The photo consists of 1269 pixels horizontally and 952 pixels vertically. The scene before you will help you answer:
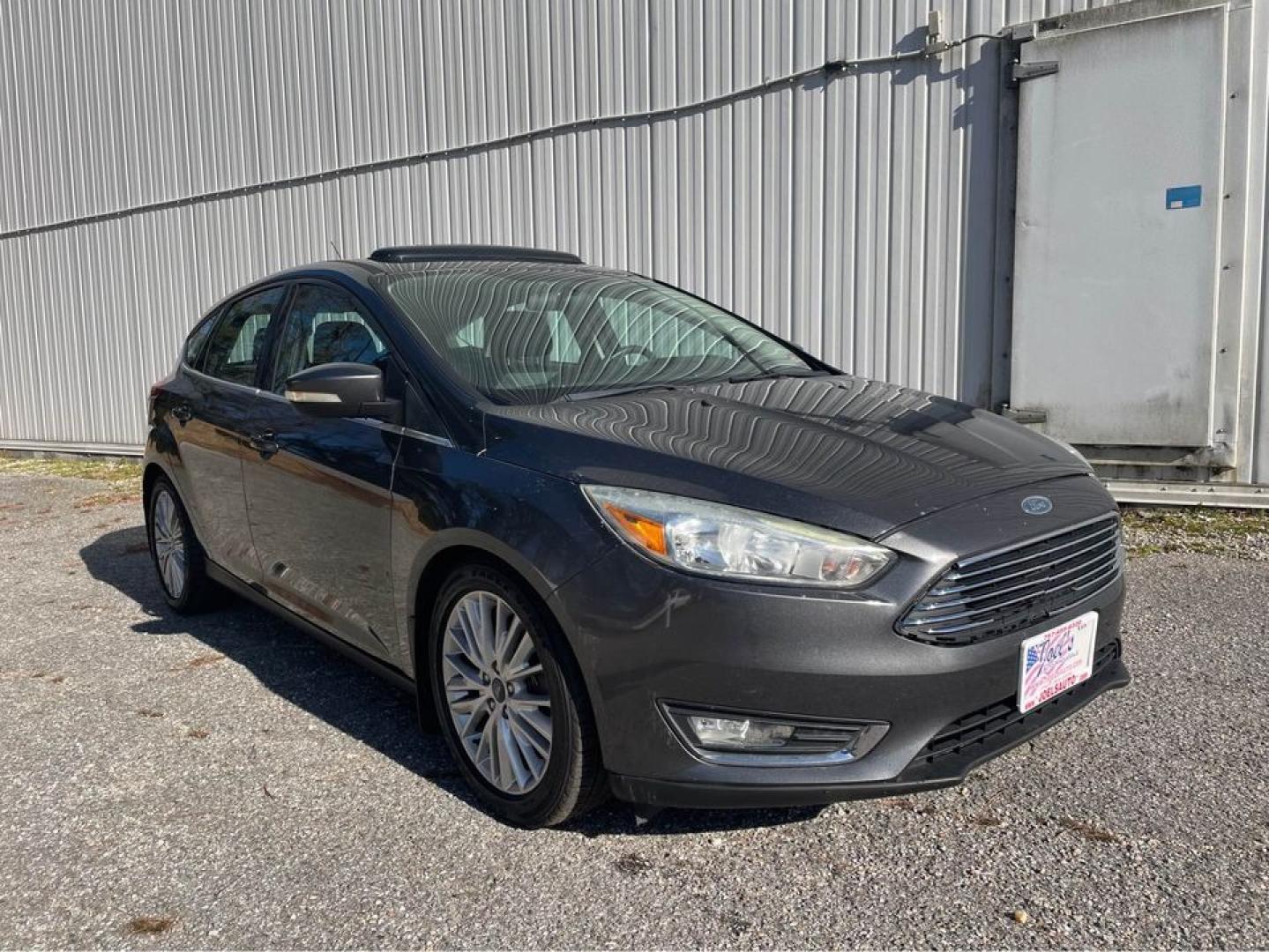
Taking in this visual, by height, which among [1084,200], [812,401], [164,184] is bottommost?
[812,401]

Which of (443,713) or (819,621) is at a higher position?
(819,621)

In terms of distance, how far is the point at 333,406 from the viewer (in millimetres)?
3164

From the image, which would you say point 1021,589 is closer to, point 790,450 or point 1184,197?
point 790,450

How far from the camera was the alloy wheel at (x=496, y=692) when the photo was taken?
276cm

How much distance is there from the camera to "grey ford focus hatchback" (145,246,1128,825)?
240 cm

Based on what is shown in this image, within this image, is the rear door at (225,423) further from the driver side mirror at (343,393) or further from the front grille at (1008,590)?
the front grille at (1008,590)

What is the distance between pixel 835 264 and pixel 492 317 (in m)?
4.03

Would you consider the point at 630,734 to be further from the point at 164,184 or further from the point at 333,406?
the point at 164,184

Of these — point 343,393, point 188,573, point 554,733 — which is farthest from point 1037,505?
point 188,573

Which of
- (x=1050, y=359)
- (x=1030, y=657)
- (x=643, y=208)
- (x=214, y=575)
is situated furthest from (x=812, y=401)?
(x=643, y=208)

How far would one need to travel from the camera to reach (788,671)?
2367mm

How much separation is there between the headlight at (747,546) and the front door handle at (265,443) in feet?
6.17

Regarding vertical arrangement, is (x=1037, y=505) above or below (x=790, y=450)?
below

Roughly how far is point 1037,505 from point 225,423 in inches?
124
